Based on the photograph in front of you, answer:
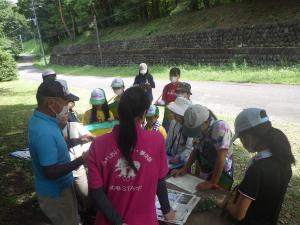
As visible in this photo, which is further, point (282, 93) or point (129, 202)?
point (282, 93)

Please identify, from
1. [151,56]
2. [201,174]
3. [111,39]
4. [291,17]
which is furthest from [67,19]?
[201,174]

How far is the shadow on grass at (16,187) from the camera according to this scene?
191 inches

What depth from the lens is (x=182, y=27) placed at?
81.0ft

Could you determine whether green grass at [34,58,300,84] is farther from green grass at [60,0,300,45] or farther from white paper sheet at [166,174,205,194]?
white paper sheet at [166,174,205,194]

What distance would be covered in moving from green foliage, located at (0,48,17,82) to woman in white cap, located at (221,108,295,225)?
88.9 feet

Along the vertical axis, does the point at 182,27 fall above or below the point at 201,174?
above

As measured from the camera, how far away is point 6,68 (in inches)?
1060

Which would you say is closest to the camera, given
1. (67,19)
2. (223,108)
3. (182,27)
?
(223,108)

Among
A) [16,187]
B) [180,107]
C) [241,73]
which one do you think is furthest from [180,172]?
[241,73]

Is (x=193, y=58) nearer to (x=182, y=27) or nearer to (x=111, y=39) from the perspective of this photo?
(x=182, y=27)

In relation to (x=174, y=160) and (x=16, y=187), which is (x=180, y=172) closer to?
(x=174, y=160)

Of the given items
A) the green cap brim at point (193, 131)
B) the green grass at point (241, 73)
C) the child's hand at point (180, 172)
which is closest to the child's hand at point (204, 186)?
the child's hand at point (180, 172)

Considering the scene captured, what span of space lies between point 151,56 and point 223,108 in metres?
15.1

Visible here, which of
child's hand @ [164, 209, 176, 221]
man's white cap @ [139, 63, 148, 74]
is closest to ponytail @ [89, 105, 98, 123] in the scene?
child's hand @ [164, 209, 176, 221]
